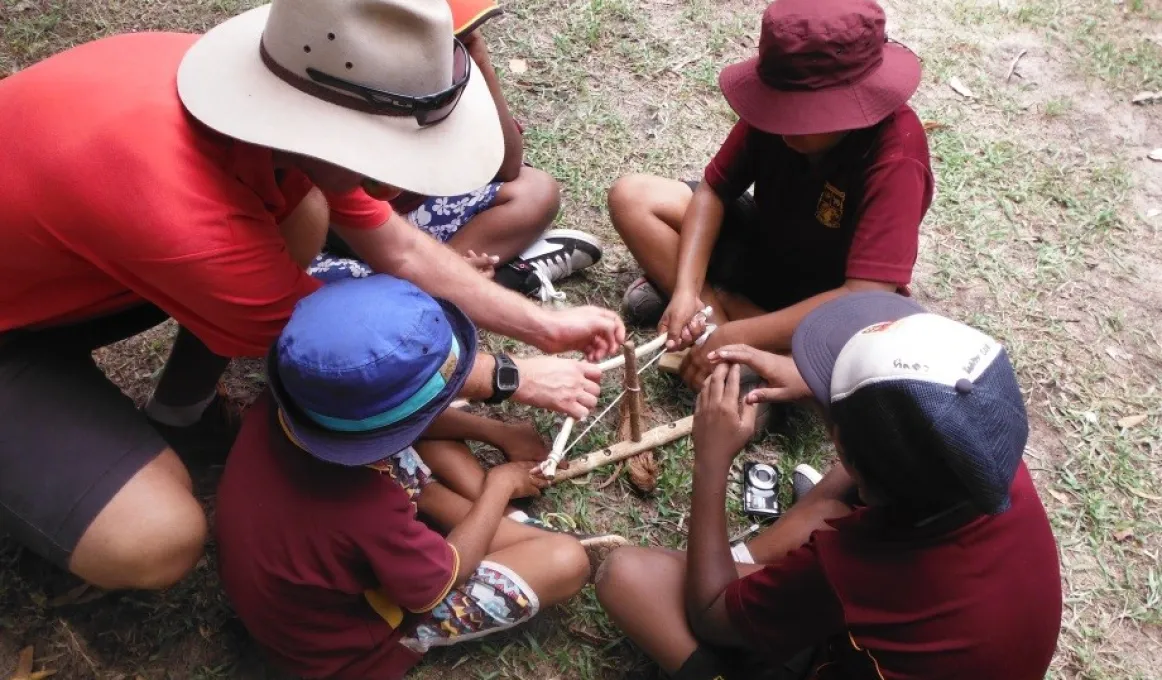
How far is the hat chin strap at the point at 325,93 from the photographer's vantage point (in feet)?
4.93

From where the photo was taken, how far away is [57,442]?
1.83 metres

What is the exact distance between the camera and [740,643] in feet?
5.94

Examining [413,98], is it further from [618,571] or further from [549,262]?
[549,262]

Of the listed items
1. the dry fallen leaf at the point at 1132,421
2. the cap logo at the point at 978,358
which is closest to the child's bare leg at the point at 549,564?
the cap logo at the point at 978,358

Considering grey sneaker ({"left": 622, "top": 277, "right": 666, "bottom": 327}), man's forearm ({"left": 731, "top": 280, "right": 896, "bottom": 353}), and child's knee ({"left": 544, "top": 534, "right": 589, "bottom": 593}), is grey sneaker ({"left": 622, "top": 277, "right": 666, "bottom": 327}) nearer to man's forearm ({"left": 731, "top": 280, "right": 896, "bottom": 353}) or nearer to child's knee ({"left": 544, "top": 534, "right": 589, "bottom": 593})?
man's forearm ({"left": 731, "top": 280, "right": 896, "bottom": 353})

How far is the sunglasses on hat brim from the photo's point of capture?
1.48 metres

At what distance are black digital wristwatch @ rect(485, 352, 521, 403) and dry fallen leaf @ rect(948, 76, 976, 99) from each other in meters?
2.62

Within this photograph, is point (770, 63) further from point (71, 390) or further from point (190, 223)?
point (71, 390)

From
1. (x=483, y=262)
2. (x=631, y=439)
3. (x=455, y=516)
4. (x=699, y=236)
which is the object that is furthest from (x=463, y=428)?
(x=699, y=236)

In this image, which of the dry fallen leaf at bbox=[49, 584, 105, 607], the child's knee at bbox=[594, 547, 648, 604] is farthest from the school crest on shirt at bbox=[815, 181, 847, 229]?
the dry fallen leaf at bbox=[49, 584, 105, 607]

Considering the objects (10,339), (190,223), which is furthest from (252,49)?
(10,339)

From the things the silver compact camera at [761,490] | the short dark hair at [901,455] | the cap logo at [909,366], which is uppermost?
the cap logo at [909,366]

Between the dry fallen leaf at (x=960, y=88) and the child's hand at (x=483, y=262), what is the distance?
7.17 ft

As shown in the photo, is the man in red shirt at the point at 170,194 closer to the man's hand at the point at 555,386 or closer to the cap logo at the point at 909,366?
the man's hand at the point at 555,386
